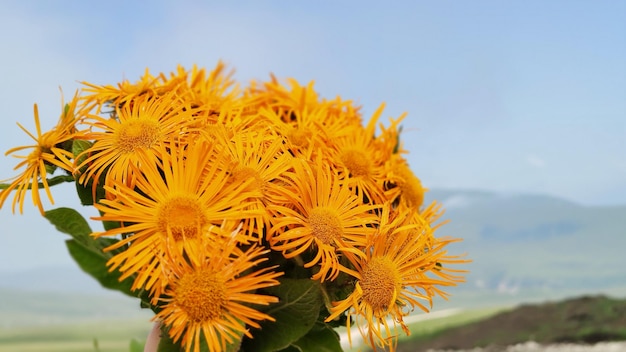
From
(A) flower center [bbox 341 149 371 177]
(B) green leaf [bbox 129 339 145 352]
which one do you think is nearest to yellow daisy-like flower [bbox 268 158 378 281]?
(A) flower center [bbox 341 149 371 177]

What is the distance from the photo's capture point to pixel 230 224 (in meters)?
0.73

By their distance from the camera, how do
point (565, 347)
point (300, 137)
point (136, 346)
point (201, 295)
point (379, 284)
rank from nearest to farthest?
point (201, 295), point (379, 284), point (300, 137), point (136, 346), point (565, 347)

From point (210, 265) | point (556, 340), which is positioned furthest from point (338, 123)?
point (556, 340)

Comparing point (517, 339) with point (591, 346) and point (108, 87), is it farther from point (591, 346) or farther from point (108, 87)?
point (108, 87)

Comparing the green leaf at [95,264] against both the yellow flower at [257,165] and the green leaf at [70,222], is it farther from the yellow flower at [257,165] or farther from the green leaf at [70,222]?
the yellow flower at [257,165]

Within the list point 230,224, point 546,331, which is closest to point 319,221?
point 230,224

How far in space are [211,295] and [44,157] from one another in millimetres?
342

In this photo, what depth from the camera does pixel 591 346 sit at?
153 inches

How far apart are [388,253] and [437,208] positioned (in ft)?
0.80

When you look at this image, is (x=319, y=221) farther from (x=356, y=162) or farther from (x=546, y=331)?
(x=546, y=331)

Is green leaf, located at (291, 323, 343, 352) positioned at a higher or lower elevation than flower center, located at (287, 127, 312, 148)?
lower

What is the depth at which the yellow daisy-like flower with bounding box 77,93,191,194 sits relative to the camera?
31.4 inches

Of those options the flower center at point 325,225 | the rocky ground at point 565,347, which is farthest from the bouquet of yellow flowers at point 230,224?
the rocky ground at point 565,347

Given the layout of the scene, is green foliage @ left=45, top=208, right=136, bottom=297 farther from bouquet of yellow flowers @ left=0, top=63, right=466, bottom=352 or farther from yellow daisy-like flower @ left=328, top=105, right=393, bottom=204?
yellow daisy-like flower @ left=328, top=105, right=393, bottom=204
